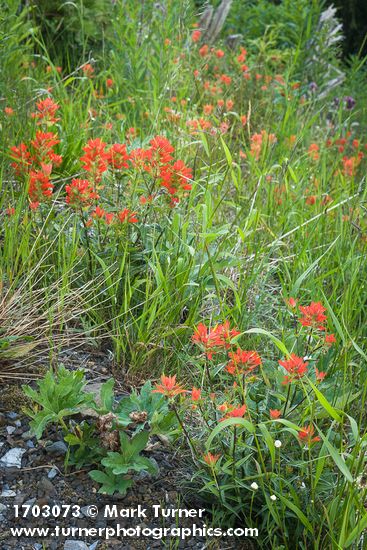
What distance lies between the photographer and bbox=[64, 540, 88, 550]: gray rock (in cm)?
190

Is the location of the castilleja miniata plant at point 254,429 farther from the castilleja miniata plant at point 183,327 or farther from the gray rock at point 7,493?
the gray rock at point 7,493

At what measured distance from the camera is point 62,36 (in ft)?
16.3

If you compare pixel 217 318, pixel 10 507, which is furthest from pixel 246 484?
pixel 217 318

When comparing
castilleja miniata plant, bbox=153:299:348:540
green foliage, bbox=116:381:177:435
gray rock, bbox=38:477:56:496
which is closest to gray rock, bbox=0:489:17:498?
gray rock, bbox=38:477:56:496

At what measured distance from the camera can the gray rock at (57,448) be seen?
211 cm

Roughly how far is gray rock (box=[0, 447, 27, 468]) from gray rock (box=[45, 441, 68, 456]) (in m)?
0.07

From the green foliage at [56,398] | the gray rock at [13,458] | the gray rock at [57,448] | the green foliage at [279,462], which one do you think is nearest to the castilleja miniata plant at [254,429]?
the green foliage at [279,462]

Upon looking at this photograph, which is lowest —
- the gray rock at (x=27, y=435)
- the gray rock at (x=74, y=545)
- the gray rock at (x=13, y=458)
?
the gray rock at (x=74, y=545)

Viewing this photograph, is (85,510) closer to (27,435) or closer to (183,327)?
(27,435)

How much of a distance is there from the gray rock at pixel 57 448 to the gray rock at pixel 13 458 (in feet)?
0.24

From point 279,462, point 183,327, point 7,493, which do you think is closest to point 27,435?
point 7,493

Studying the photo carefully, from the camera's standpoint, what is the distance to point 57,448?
6.91 feet

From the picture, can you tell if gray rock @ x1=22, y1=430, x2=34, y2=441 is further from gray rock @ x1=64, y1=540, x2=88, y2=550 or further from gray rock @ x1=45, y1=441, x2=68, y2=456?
gray rock @ x1=64, y1=540, x2=88, y2=550

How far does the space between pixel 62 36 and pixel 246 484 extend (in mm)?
3831
